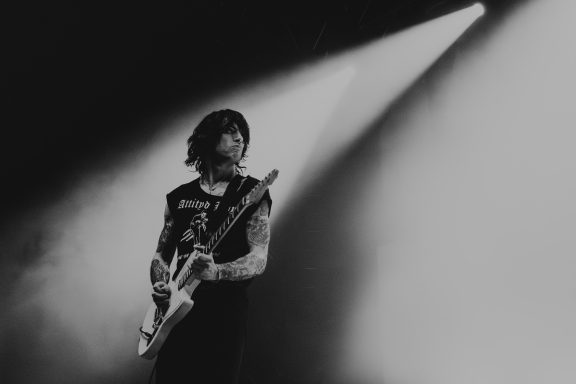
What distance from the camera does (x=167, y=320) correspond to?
1773 millimetres

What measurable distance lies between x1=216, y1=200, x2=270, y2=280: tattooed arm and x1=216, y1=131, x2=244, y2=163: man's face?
13.3 inches

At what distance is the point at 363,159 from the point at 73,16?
1.86 meters

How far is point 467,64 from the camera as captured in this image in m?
2.79

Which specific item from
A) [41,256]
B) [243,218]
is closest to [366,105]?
[243,218]

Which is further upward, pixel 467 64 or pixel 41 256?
pixel 467 64

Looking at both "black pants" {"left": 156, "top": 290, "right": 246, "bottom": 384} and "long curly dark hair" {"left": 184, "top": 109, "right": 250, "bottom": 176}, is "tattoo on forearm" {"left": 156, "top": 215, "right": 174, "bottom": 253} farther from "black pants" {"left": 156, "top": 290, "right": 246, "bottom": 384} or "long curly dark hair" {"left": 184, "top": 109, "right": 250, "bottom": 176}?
"black pants" {"left": 156, "top": 290, "right": 246, "bottom": 384}

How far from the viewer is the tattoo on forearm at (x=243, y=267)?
1.81 m

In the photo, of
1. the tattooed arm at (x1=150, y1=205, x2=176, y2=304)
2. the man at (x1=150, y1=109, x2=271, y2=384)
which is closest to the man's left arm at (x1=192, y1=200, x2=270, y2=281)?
the man at (x1=150, y1=109, x2=271, y2=384)

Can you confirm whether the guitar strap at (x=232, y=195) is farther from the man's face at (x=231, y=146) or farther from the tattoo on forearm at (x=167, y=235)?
the tattoo on forearm at (x=167, y=235)

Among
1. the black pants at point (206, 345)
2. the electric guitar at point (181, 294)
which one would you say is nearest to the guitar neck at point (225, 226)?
the electric guitar at point (181, 294)

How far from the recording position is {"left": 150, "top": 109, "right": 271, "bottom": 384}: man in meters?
1.78

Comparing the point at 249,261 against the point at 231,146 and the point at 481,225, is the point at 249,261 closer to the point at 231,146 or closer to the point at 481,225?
the point at 231,146

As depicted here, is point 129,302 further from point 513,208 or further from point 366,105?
point 513,208

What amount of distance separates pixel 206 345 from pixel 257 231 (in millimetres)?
486
